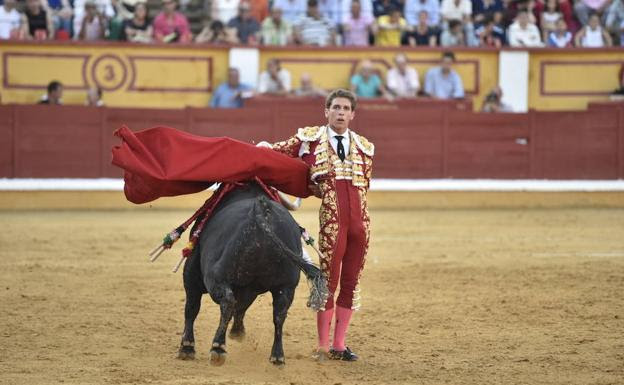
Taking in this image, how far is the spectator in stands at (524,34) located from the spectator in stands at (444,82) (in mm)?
899

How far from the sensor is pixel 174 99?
1355 centimetres

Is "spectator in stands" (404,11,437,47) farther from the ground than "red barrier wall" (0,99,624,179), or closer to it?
farther from the ground

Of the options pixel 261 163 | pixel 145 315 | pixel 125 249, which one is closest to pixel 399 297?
pixel 145 315

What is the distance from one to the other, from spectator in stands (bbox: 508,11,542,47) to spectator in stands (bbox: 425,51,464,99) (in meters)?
0.90

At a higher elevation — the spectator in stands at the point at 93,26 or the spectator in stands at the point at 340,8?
the spectator in stands at the point at 340,8

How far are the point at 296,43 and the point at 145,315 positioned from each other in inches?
298

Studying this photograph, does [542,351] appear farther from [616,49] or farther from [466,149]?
[616,49]

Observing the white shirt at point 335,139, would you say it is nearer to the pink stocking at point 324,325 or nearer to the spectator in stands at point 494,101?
the pink stocking at point 324,325

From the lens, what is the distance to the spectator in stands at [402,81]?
43.5 feet

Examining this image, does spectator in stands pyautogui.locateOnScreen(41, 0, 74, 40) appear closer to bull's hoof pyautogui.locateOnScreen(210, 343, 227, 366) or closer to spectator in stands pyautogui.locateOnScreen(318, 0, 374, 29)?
spectator in stands pyautogui.locateOnScreen(318, 0, 374, 29)

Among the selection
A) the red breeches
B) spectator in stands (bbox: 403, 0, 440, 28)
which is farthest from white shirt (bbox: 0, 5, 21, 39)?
the red breeches

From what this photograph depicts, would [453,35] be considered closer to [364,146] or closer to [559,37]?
[559,37]

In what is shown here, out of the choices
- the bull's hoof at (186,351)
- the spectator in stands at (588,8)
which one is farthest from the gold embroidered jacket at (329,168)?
the spectator in stands at (588,8)

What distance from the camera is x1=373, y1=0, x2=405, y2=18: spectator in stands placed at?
13516 millimetres
